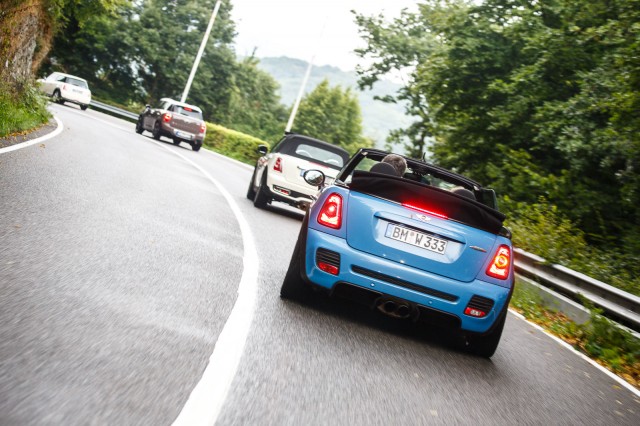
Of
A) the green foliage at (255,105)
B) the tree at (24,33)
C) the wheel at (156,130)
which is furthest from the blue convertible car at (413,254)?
the green foliage at (255,105)

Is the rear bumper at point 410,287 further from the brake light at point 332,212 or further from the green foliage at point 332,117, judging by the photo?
the green foliage at point 332,117

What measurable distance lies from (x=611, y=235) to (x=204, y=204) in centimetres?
865

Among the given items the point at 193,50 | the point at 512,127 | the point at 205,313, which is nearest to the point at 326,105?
the point at 193,50

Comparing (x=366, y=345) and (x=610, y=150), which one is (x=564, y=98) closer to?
(x=610, y=150)

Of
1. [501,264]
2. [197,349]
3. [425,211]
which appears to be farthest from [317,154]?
[197,349]

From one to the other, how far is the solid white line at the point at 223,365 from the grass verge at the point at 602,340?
3762mm

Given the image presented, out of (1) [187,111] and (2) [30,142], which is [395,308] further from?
(1) [187,111]

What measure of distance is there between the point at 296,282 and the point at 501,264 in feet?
5.43

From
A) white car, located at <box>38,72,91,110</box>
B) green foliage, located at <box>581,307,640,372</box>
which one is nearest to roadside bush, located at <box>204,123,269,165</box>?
white car, located at <box>38,72,91,110</box>

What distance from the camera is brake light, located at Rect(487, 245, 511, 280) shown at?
5023mm

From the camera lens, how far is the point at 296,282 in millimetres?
5387

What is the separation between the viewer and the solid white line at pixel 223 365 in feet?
9.28

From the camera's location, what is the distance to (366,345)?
4.81 m

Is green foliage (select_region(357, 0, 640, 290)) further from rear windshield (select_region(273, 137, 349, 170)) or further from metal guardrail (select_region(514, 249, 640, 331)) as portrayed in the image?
rear windshield (select_region(273, 137, 349, 170))
